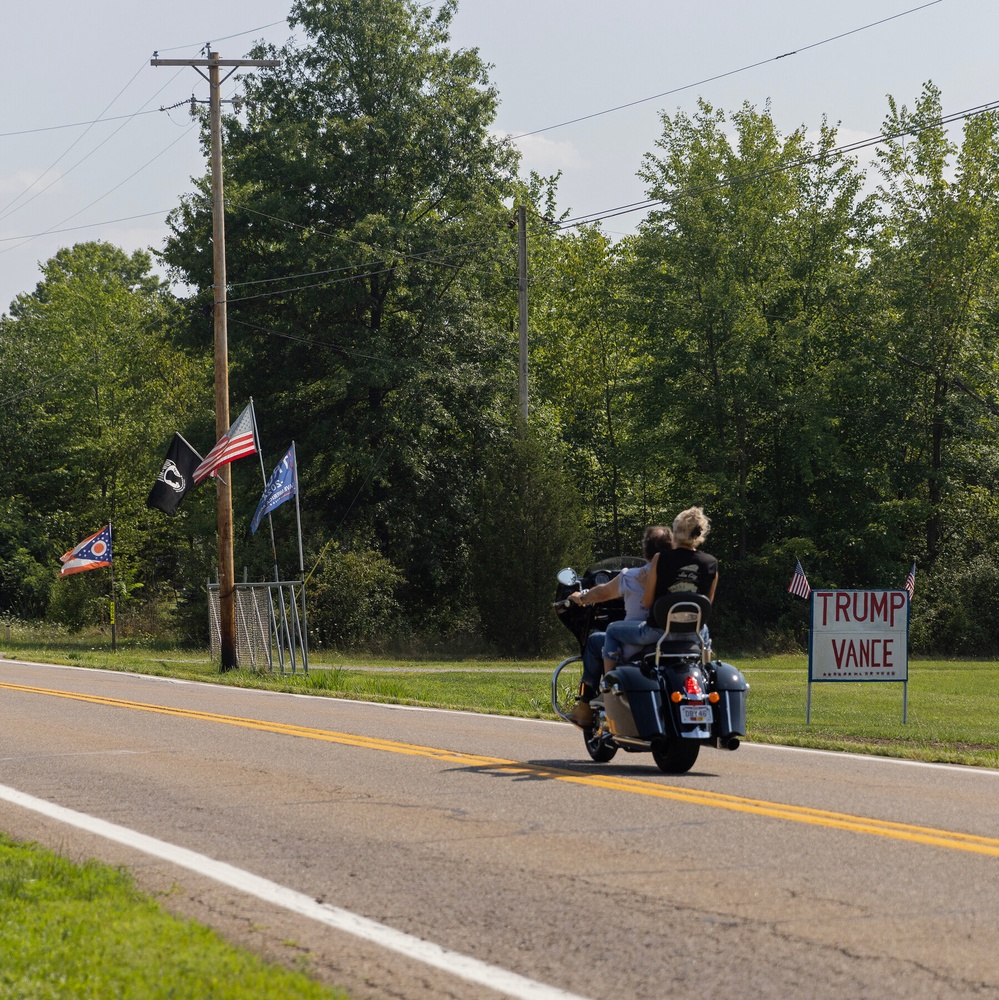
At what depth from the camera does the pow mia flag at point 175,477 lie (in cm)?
2903

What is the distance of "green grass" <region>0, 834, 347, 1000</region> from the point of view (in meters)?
4.89

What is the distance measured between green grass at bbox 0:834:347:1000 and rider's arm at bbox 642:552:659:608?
483 centimetres

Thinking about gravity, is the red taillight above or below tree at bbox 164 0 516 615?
below

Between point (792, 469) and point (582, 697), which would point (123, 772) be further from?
point (792, 469)

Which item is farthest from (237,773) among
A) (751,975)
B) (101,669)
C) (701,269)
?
(701,269)

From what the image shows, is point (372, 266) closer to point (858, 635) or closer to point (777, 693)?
point (777, 693)

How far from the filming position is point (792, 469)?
49781 millimetres

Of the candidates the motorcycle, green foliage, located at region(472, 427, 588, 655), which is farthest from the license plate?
green foliage, located at region(472, 427, 588, 655)

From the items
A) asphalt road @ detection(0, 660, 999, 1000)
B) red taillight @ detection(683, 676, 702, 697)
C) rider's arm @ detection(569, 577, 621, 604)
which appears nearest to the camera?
asphalt road @ detection(0, 660, 999, 1000)

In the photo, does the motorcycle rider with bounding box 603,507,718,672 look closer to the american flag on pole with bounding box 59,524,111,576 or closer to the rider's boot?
the rider's boot

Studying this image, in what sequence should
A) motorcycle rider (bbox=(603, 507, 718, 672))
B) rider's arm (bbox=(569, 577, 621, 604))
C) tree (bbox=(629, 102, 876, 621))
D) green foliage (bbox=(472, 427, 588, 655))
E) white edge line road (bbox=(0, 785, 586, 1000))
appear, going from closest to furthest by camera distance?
white edge line road (bbox=(0, 785, 586, 1000)), motorcycle rider (bbox=(603, 507, 718, 672)), rider's arm (bbox=(569, 577, 621, 604)), green foliage (bbox=(472, 427, 588, 655)), tree (bbox=(629, 102, 876, 621))

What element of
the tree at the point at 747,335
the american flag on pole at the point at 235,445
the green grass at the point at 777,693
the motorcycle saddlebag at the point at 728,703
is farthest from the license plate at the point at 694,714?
the tree at the point at 747,335

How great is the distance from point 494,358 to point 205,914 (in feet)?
132

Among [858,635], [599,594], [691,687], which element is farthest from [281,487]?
[691,687]
